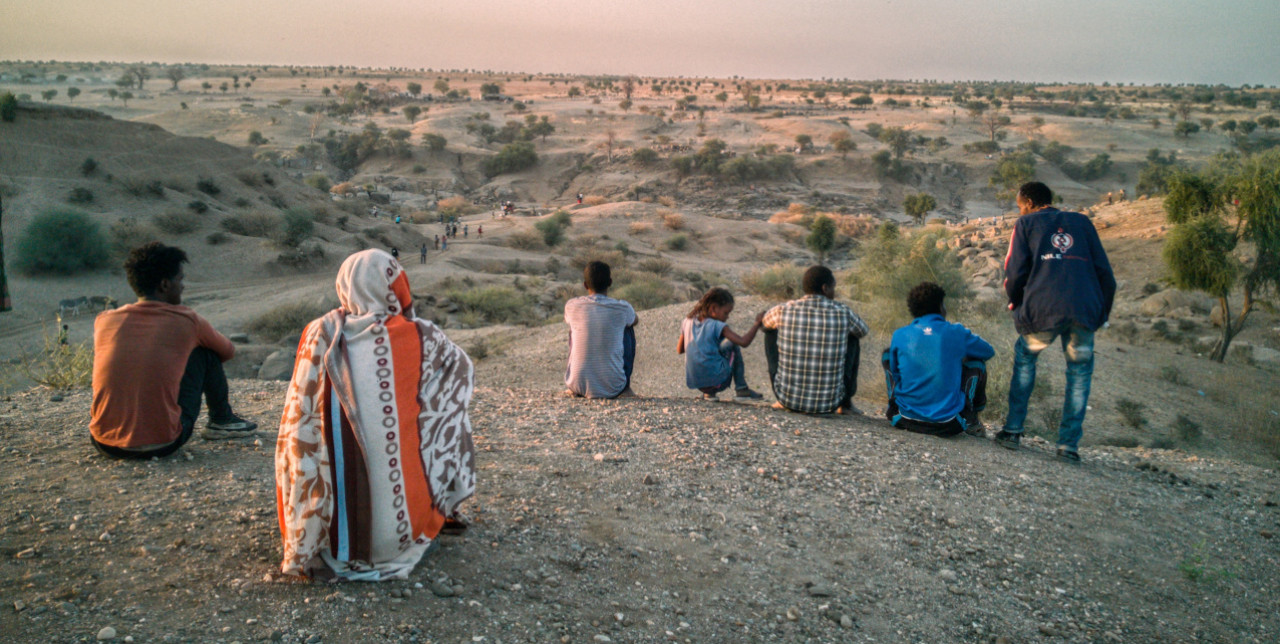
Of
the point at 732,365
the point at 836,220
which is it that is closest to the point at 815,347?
the point at 732,365

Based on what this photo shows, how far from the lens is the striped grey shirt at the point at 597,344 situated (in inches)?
253

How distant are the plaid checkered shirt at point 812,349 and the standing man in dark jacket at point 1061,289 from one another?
115 cm

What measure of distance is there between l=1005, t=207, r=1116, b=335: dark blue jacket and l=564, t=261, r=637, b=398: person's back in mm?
3028

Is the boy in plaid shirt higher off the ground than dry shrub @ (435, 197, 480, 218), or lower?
higher

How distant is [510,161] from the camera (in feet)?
171

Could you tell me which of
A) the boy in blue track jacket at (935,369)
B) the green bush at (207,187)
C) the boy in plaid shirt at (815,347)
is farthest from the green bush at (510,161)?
the boy in blue track jacket at (935,369)

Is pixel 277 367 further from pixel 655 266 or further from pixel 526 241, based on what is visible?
pixel 526 241

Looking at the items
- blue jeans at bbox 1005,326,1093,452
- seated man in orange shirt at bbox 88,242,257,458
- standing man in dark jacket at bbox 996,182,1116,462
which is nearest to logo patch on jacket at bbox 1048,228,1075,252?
standing man in dark jacket at bbox 996,182,1116,462

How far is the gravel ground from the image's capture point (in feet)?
9.75

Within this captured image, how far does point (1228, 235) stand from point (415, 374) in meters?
18.1

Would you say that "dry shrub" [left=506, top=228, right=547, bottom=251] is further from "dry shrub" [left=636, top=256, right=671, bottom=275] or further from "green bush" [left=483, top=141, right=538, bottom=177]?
"green bush" [left=483, top=141, right=538, bottom=177]

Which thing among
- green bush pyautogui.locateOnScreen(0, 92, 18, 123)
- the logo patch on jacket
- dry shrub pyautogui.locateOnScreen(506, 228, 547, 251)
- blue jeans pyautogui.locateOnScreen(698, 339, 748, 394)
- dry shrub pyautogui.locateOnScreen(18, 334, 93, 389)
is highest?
green bush pyautogui.locateOnScreen(0, 92, 18, 123)

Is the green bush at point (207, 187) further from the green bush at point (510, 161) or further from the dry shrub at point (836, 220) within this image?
the dry shrub at point (836, 220)

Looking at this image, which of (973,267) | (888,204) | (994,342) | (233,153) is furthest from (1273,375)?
(233,153)
